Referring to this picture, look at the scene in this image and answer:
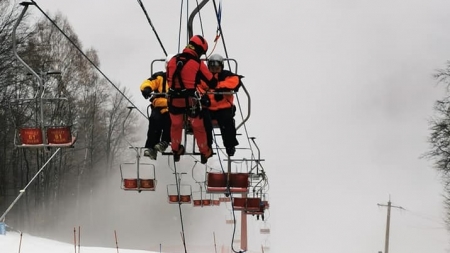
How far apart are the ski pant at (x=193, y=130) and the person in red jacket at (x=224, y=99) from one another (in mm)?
95

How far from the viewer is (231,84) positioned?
6.75 m

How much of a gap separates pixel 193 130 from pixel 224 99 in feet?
2.13

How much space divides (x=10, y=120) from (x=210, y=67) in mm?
28476

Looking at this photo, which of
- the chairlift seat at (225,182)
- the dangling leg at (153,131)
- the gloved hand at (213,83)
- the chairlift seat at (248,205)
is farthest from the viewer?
the chairlift seat at (248,205)

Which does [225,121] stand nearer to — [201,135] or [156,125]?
[201,135]

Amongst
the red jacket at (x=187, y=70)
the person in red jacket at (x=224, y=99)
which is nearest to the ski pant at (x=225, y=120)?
the person in red jacket at (x=224, y=99)

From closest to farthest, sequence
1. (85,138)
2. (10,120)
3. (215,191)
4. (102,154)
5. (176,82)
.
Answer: (176,82), (215,191), (10,120), (85,138), (102,154)

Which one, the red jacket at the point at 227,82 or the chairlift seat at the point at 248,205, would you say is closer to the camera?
the red jacket at the point at 227,82

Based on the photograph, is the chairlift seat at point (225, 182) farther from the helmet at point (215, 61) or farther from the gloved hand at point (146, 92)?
the helmet at point (215, 61)

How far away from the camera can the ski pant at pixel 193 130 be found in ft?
22.5

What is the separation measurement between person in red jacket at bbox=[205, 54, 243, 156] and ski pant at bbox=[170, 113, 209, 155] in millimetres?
95

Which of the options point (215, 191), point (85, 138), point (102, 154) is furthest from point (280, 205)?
point (215, 191)

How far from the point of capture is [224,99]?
24.2 feet

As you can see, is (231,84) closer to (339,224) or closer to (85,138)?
(85,138)
